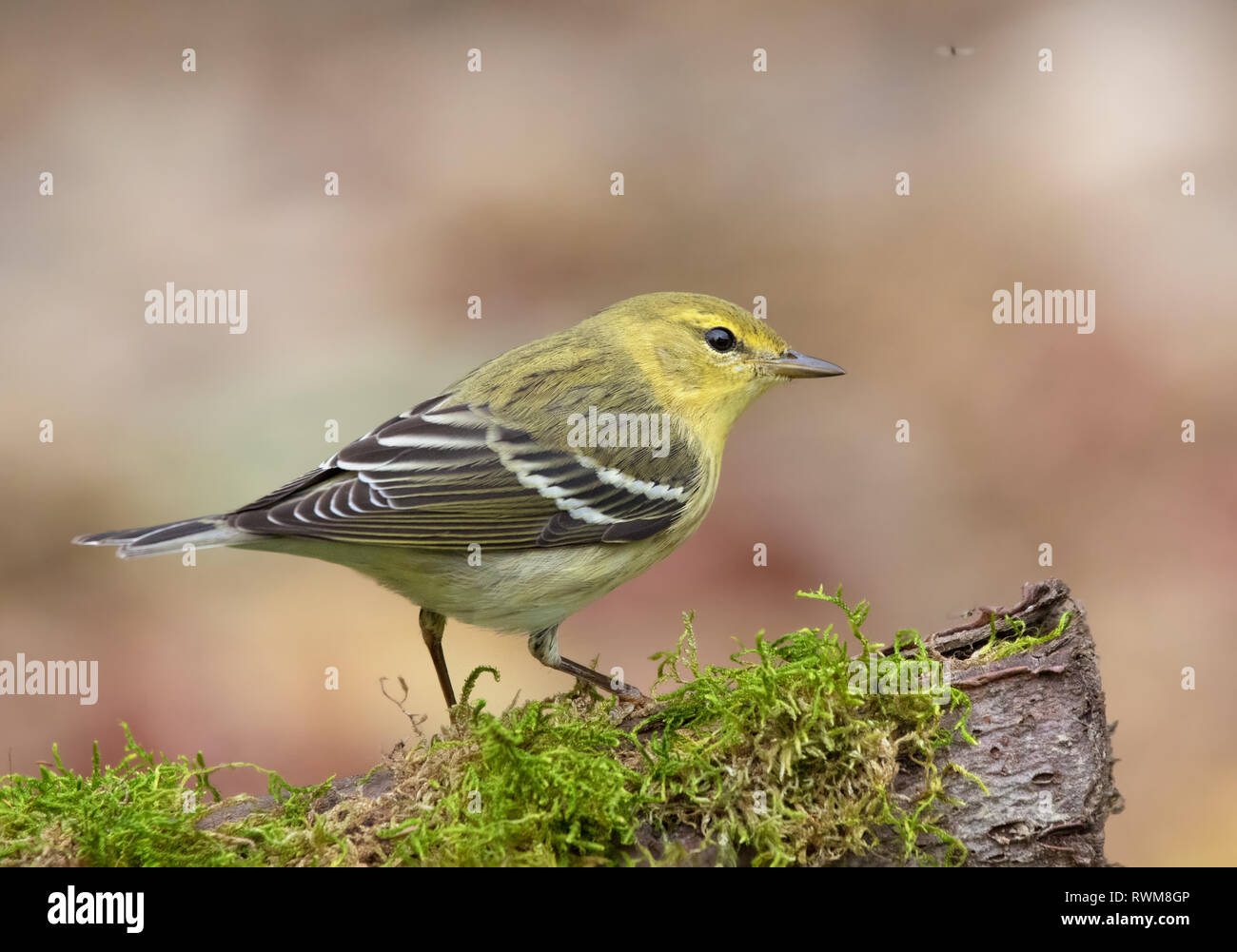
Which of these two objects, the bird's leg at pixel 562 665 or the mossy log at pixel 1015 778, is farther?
the bird's leg at pixel 562 665

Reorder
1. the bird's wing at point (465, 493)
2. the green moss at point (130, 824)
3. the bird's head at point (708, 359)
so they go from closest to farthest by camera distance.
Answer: the green moss at point (130, 824)
the bird's wing at point (465, 493)
the bird's head at point (708, 359)

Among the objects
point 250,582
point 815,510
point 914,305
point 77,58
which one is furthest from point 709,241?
point 77,58

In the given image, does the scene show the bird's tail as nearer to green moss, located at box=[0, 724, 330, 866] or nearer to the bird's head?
green moss, located at box=[0, 724, 330, 866]

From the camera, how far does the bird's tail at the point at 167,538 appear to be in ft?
11.4

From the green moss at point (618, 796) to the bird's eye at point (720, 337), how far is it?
5.20 ft

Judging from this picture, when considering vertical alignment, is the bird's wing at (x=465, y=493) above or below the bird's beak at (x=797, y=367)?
below

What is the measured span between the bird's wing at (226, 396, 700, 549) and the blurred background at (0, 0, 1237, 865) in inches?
102

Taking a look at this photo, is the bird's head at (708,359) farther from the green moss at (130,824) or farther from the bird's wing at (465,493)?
the green moss at (130,824)

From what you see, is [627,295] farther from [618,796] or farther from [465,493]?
[618,796]

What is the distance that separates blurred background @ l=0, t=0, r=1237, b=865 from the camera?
6.58 meters

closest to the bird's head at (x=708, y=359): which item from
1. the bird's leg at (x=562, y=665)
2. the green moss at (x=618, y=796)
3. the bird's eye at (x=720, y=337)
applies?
the bird's eye at (x=720, y=337)

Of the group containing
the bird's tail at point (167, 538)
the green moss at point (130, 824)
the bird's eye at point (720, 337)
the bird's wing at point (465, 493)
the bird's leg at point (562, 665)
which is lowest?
the green moss at point (130, 824)

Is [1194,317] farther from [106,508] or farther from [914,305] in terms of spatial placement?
[106,508]

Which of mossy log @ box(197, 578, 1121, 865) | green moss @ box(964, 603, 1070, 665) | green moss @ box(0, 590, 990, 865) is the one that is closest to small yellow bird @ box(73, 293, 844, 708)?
green moss @ box(0, 590, 990, 865)
